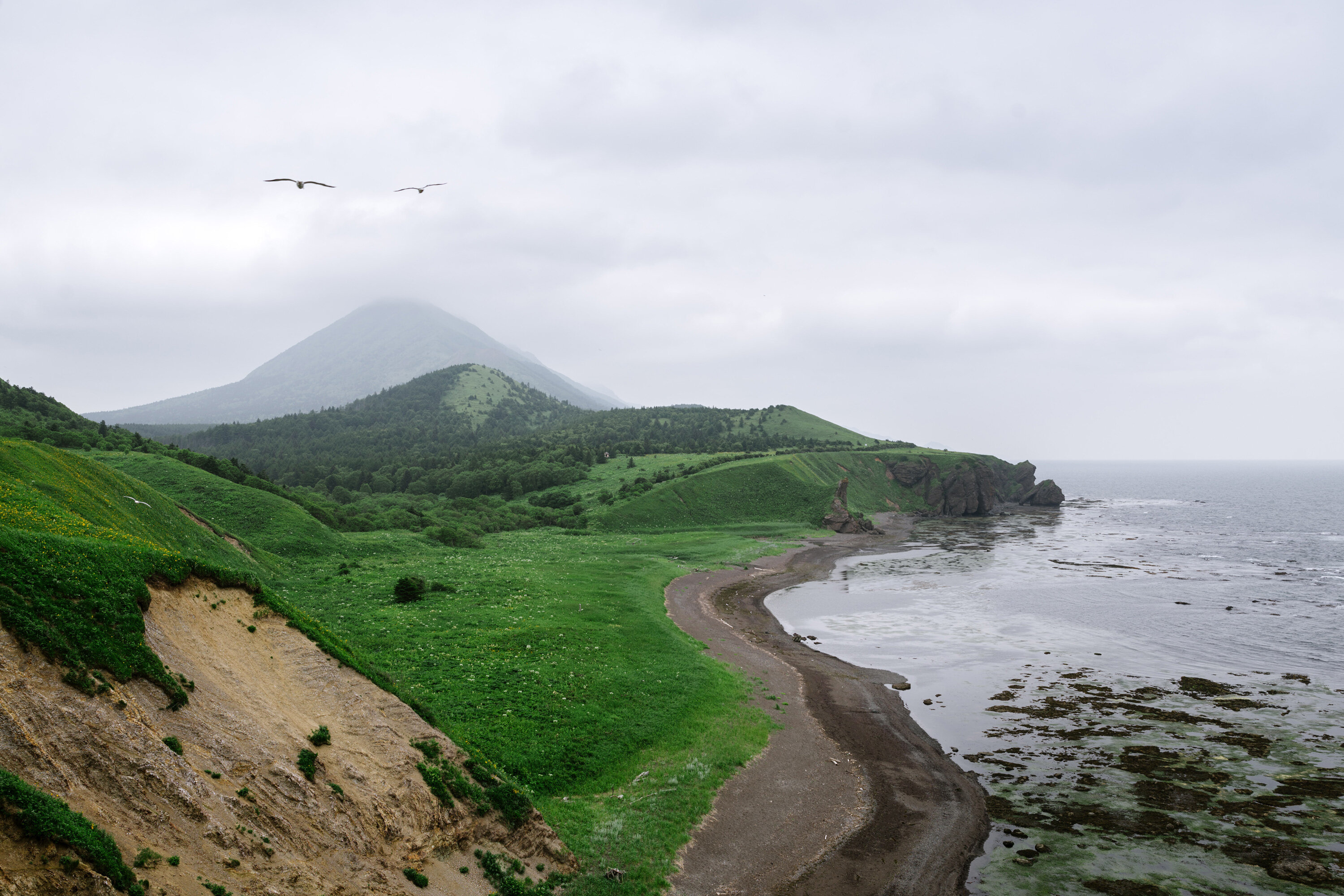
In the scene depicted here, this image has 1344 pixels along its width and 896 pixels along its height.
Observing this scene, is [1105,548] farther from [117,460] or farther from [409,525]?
[117,460]

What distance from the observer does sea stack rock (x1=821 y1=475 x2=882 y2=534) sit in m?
138

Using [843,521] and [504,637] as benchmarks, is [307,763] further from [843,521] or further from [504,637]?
[843,521]

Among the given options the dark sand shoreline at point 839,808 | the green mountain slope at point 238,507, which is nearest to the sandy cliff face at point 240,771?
the dark sand shoreline at point 839,808

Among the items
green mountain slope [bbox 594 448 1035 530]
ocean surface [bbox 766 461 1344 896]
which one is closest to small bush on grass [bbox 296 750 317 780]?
ocean surface [bbox 766 461 1344 896]

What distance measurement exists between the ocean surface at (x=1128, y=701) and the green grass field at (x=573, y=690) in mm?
11967

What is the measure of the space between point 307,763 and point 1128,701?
45895 mm

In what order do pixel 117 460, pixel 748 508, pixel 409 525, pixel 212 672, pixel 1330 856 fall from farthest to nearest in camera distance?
pixel 748 508 → pixel 409 525 → pixel 117 460 → pixel 1330 856 → pixel 212 672

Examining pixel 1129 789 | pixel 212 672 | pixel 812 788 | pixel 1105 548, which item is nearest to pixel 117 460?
pixel 212 672

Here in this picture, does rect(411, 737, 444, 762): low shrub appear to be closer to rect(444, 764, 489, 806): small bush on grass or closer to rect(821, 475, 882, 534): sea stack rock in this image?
rect(444, 764, 489, 806): small bush on grass

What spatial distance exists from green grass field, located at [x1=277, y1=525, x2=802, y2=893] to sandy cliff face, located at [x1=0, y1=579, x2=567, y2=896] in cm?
355

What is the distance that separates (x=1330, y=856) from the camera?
23.8 metres

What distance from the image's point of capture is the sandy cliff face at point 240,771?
43.0 feet

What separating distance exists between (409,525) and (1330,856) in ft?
332

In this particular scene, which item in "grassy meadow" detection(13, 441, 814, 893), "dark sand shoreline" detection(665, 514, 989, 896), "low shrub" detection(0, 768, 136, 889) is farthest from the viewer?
"dark sand shoreline" detection(665, 514, 989, 896)
